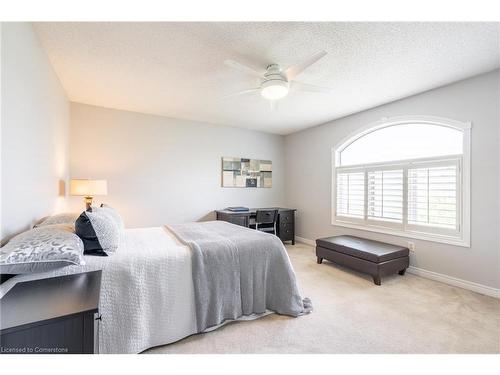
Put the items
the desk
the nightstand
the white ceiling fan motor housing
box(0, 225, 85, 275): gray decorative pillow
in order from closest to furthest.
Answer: the nightstand < box(0, 225, 85, 275): gray decorative pillow < the white ceiling fan motor housing < the desk

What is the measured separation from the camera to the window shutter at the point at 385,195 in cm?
338

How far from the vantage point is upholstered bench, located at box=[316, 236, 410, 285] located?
283cm

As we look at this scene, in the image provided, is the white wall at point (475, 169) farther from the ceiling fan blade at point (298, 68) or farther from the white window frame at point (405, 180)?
the ceiling fan blade at point (298, 68)

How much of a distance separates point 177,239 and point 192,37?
6.09ft

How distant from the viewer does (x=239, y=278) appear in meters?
2.01

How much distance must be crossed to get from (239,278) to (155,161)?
115 inches

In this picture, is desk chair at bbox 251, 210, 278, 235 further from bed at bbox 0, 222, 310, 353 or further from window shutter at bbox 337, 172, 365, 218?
bed at bbox 0, 222, 310, 353

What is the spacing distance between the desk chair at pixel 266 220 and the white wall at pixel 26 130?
9.82 ft

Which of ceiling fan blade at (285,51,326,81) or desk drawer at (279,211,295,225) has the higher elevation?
ceiling fan blade at (285,51,326,81)

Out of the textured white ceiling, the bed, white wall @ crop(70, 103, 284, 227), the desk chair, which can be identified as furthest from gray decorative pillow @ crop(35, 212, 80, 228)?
the desk chair

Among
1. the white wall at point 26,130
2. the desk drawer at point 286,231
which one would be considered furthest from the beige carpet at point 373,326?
the desk drawer at point 286,231

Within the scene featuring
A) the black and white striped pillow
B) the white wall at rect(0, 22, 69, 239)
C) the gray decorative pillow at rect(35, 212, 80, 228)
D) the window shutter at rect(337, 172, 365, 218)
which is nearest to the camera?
the white wall at rect(0, 22, 69, 239)

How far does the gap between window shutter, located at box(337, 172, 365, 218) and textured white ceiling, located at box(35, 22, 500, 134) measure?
1244mm
